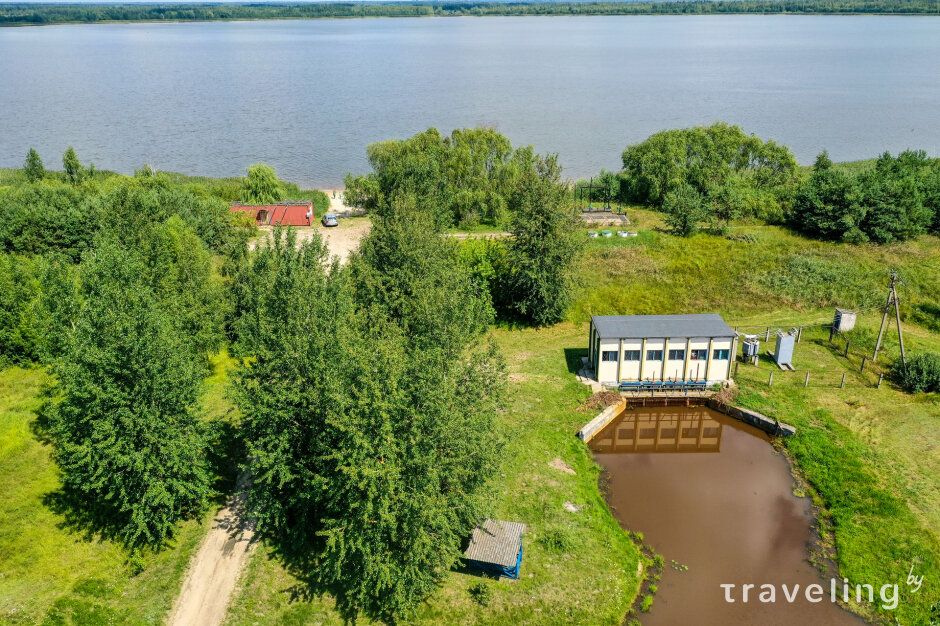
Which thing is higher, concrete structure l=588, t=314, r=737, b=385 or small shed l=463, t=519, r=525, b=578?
concrete structure l=588, t=314, r=737, b=385

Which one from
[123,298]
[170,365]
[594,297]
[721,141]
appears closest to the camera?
Answer: [170,365]

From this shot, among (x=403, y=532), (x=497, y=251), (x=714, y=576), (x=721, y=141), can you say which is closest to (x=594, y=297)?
(x=497, y=251)

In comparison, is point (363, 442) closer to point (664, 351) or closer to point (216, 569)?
point (216, 569)

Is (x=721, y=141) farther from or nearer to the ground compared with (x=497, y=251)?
farther from the ground

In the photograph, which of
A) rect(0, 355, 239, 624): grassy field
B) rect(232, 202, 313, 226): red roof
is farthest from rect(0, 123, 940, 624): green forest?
rect(232, 202, 313, 226): red roof

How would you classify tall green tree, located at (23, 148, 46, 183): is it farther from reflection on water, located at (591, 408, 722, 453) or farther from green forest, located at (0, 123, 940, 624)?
reflection on water, located at (591, 408, 722, 453)

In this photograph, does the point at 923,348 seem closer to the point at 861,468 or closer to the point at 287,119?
the point at 861,468
